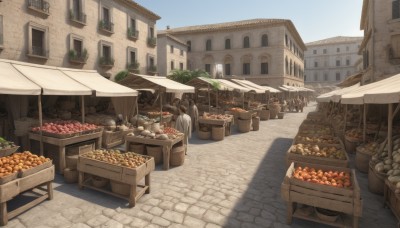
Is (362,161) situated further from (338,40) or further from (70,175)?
(338,40)

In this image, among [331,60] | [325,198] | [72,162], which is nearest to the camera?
[325,198]

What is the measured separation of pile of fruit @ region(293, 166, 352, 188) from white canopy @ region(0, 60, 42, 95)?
23.3 feet

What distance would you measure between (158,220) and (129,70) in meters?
19.5

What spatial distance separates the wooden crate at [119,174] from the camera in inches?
205

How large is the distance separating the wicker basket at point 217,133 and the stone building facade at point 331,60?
73.7 meters

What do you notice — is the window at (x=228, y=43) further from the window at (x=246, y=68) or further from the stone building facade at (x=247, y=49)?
the window at (x=246, y=68)

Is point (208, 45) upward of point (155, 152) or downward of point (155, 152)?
upward

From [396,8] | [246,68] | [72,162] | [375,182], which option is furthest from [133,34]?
[375,182]

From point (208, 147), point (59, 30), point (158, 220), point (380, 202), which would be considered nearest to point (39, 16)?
point (59, 30)

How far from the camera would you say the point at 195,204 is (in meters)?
5.32

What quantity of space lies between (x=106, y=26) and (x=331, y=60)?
3012 inches

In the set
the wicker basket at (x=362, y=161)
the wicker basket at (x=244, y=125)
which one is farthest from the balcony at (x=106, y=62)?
the wicker basket at (x=362, y=161)

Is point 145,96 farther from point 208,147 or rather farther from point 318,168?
point 318,168

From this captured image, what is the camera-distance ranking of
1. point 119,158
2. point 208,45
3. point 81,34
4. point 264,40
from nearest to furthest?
point 119,158, point 81,34, point 264,40, point 208,45
